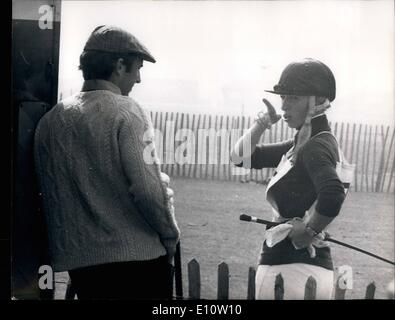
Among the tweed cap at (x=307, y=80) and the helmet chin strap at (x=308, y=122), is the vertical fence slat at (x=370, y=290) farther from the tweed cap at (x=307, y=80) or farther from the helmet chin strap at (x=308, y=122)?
the tweed cap at (x=307, y=80)

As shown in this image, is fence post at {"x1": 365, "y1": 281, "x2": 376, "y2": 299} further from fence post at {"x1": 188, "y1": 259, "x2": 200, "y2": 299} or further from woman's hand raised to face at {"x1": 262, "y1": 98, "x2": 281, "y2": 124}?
woman's hand raised to face at {"x1": 262, "y1": 98, "x2": 281, "y2": 124}

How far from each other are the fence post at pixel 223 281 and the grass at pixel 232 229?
2 cm

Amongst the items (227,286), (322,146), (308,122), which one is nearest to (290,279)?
(227,286)

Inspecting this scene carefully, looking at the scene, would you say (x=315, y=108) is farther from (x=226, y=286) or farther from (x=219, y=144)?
(x=226, y=286)

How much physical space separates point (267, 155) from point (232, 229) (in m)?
0.44

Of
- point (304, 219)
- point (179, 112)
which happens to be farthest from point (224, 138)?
point (304, 219)

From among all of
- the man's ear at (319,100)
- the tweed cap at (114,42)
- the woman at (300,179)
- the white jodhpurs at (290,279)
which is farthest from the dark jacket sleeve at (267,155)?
the tweed cap at (114,42)

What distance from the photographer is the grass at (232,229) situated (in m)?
2.86

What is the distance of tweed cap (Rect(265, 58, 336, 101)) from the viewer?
2.88 metres

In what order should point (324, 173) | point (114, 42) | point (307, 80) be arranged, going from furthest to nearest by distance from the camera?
point (307, 80) < point (324, 173) < point (114, 42)

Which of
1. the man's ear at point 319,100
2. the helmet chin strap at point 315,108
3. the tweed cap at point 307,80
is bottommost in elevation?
the helmet chin strap at point 315,108

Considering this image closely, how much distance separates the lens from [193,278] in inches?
114

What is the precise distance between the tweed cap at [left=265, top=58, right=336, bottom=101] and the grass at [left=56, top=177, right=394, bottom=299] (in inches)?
21.4

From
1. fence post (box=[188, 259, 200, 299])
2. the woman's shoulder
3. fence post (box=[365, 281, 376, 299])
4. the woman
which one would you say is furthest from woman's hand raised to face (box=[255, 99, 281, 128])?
fence post (box=[365, 281, 376, 299])
